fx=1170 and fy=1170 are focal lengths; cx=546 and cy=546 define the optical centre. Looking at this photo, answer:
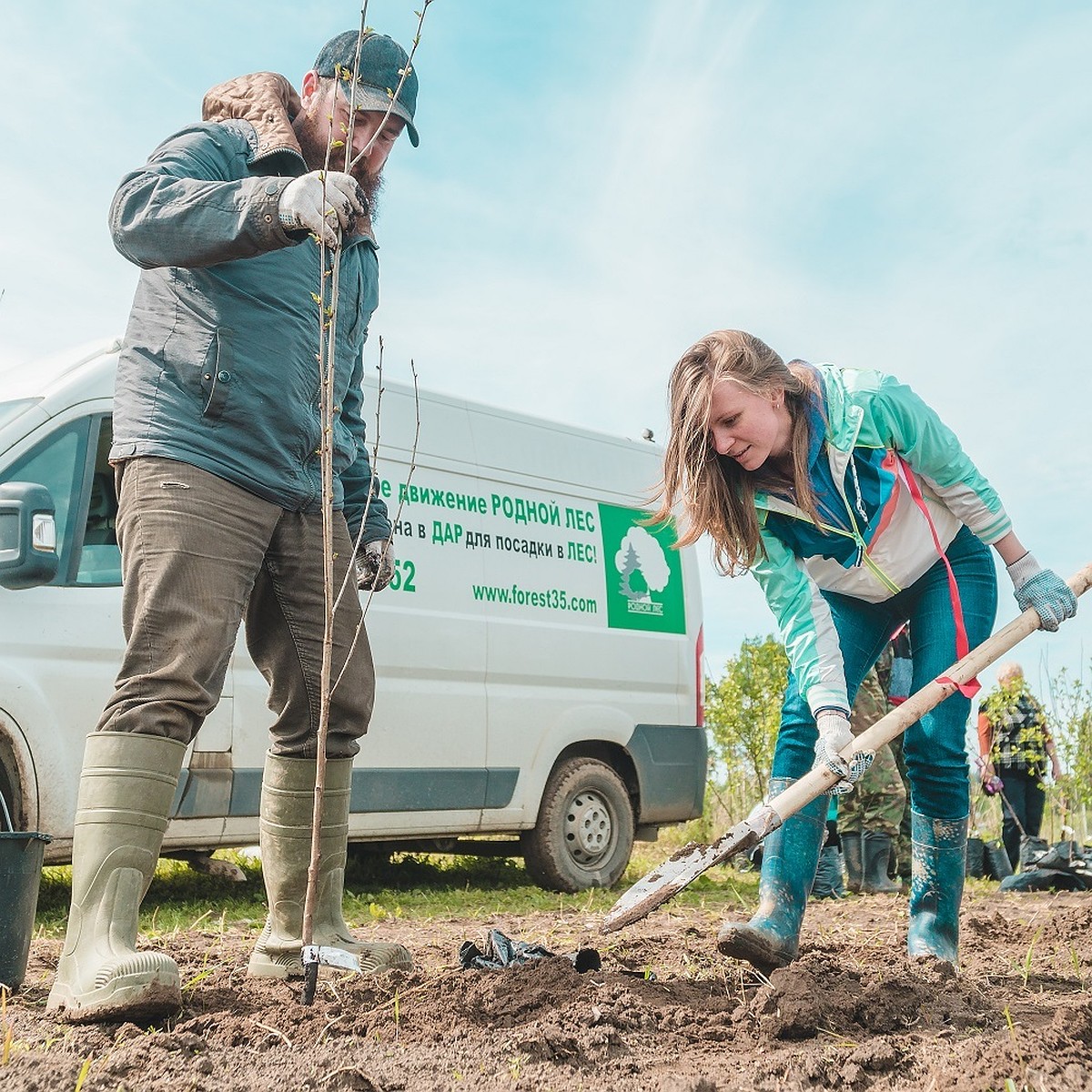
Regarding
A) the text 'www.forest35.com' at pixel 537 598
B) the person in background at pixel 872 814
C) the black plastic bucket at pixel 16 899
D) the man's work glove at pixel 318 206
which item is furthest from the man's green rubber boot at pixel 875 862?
the man's work glove at pixel 318 206

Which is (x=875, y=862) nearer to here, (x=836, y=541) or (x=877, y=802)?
(x=877, y=802)

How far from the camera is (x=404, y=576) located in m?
5.63

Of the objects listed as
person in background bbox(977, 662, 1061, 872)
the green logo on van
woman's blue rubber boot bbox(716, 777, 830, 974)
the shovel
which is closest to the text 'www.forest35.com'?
the green logo on van

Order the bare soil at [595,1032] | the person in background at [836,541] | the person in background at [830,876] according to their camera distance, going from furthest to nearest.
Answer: the person in background at [830,876] → the person in background at [836,541] → the bare soil at [595,1032]

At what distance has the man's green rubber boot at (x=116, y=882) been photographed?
2.27 m

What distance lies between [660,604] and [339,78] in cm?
438

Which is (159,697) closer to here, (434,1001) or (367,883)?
(434,1001)

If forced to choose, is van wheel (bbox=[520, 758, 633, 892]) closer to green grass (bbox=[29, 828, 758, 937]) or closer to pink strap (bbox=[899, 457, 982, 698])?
green grass (bbox=[29, 828, 758, 937])

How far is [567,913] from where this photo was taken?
510cm

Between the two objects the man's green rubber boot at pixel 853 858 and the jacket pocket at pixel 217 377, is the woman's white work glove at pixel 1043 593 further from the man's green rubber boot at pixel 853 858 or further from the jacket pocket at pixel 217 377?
the man's green rubber boot at pixel 853 858

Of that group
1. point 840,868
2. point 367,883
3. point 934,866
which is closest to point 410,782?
point 367,883

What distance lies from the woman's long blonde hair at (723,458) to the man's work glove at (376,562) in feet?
2.53

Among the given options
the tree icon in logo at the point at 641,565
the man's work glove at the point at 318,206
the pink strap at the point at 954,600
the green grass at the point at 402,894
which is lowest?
the green grass at the point at 402,894

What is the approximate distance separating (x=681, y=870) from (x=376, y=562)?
119 cm
